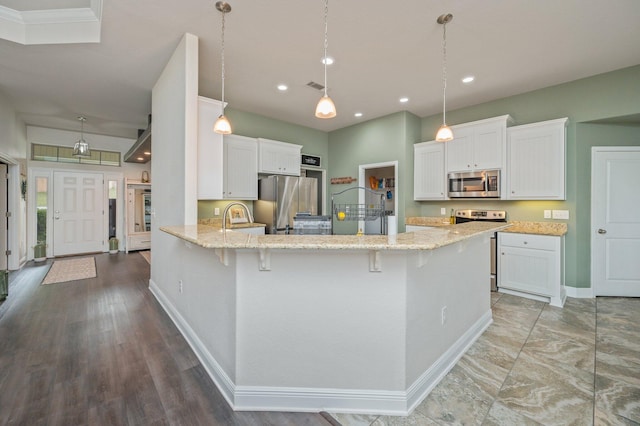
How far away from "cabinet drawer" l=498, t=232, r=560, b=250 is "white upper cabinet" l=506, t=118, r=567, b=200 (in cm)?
55

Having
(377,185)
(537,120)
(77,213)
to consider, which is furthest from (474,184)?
(77,213)

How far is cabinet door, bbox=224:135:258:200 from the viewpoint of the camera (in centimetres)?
443

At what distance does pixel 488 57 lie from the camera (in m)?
3.08

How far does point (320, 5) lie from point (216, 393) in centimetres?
302

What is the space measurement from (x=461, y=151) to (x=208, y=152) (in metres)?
3.76

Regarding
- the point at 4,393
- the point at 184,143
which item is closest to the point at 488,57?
the point at 184,143

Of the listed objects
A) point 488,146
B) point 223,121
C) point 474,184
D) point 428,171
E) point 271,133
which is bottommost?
point 474,184

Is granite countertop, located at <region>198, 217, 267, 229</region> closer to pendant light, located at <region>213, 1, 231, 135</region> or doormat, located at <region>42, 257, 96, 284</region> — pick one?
pendant light, located at <region>213, 1, 231, 135</region>

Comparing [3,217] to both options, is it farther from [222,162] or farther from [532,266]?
[532,266]

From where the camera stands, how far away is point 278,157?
5.05m

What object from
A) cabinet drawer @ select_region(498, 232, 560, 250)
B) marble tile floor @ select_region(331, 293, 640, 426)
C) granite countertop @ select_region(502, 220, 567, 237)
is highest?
granite countertop @ select_region(502, 220, 567, 237)

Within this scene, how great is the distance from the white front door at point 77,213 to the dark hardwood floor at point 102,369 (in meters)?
3.10

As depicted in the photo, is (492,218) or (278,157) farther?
(278,157)

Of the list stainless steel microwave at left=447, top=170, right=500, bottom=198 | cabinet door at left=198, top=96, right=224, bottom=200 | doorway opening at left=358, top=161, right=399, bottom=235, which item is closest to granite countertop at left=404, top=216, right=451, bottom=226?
doorway opening at left=358, top=161, right=399, bottom=235
